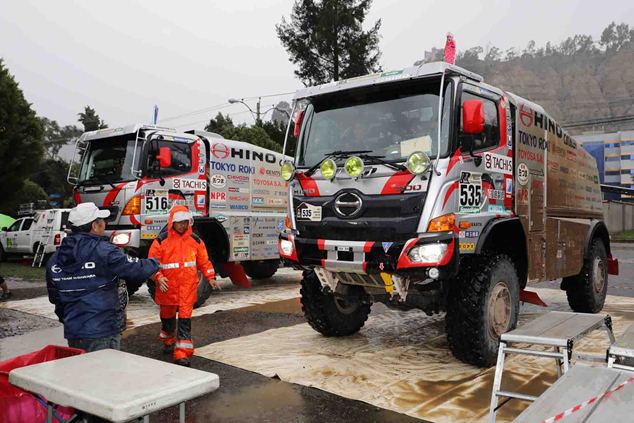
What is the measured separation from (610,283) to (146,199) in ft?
32.4

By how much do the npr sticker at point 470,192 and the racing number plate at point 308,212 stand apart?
4.50 feet

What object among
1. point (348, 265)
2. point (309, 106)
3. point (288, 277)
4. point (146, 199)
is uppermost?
point (309, 106)

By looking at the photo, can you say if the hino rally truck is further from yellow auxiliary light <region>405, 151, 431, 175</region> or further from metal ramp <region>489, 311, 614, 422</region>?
metal ramp <region>489, 311, 614, 422</region>

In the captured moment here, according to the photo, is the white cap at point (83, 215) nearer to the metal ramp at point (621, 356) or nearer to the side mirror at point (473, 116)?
the side mirror at point (473, 116)

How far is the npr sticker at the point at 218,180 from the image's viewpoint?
904 cm

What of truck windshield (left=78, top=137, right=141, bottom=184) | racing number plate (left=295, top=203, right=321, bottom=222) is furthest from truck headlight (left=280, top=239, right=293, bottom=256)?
truck windshield (left=78, top=137, right=141, bottom=184)

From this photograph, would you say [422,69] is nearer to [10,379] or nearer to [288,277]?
[10,379]

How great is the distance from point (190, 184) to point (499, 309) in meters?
5.31

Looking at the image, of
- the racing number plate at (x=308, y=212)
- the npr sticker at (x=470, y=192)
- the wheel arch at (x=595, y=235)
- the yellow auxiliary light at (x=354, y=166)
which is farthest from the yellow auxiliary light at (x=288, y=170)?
the wheel arch at (x=595, y=235)

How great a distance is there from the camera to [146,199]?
791 cm

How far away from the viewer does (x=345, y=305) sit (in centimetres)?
630

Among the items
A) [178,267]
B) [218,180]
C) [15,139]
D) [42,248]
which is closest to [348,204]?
[178,267]

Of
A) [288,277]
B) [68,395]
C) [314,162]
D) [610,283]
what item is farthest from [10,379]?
[610,283]

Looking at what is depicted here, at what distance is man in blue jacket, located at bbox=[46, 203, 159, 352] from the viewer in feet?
11.5
